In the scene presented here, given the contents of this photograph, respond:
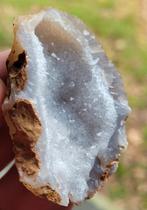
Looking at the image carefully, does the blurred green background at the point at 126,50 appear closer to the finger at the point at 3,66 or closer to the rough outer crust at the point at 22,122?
the finger at the point at 3,66

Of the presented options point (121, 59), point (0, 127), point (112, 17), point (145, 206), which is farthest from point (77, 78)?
point (112, 17)

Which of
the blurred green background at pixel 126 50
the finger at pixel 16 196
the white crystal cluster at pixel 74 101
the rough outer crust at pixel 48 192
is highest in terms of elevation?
the white crystal cluster at pixel 74 101

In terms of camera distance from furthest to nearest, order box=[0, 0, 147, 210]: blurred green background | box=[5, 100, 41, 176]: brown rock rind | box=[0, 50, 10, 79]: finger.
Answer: box=[0, 0, 147, 210]: blurred green background < box=[0, 50, 10, 79]: finger < box=[5, 100, 41, 176]: brown rock rind

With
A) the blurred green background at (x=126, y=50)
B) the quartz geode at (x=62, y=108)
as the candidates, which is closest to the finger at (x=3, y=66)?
the quartz geode at (x=62, y=108)

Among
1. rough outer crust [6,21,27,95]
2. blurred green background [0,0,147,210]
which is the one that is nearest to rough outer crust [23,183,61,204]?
rough outer crust [6,21,27,95]

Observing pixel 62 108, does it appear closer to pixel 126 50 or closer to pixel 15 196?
pixel 15 196

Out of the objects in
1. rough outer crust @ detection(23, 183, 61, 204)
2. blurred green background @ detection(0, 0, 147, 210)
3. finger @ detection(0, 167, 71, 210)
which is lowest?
blurred green background @ detection(0, 0, 147, 210)

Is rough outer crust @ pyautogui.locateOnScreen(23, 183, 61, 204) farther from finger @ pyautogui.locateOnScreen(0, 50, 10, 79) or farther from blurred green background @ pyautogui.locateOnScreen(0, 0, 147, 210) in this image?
blurred green background @ pyautogui.locateOnScreen(0, 0, 147, 210)
